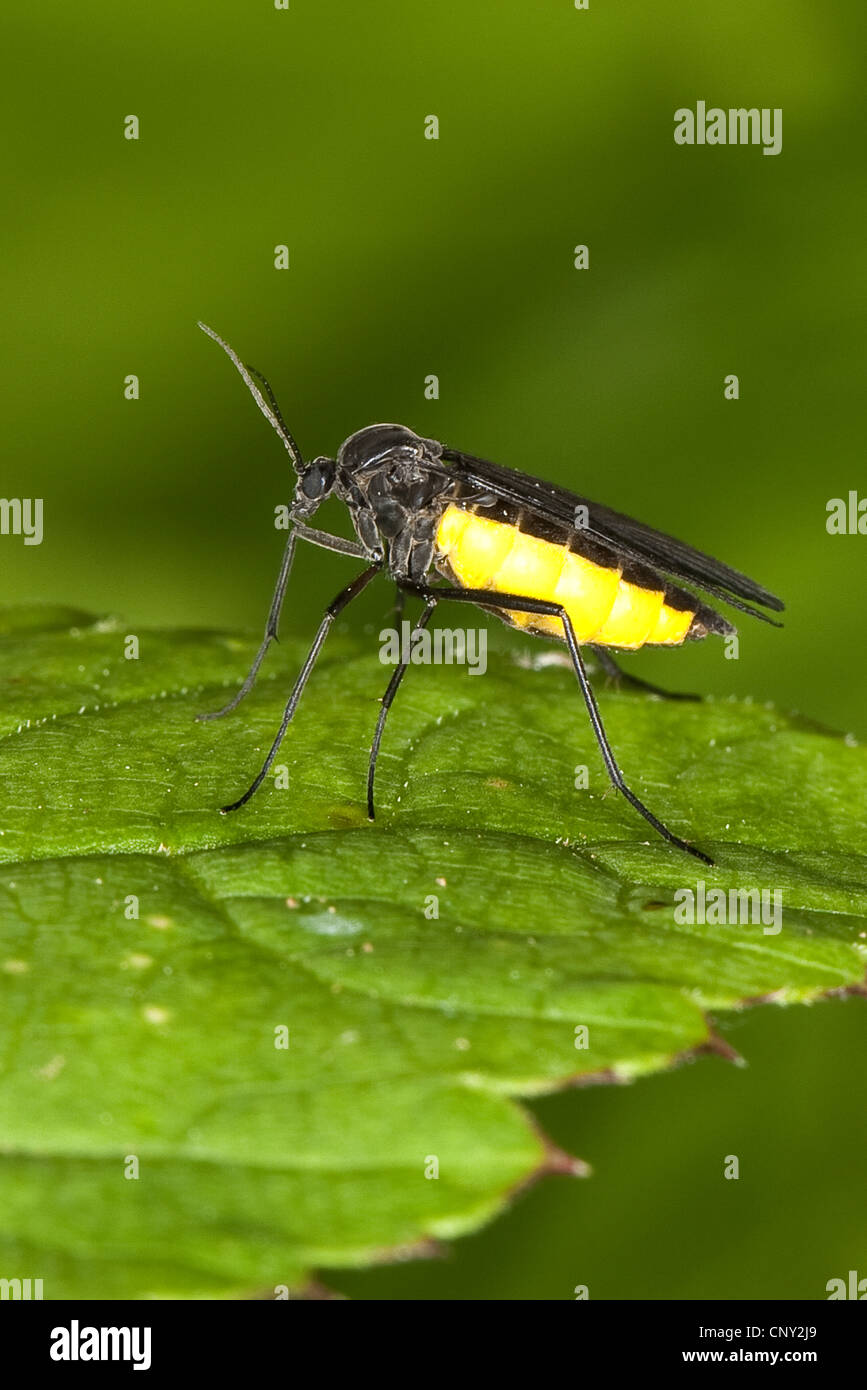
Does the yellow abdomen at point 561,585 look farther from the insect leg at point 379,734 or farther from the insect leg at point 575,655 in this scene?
the insect leg at point 379,734

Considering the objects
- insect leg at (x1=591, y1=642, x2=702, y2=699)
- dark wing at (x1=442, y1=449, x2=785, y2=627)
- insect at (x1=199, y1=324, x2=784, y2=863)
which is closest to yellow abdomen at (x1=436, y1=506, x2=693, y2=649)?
insect at (x1=199, y1=324, x2=784, y2=863)

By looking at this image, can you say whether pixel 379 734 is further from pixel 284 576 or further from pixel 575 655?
pixel 284 576

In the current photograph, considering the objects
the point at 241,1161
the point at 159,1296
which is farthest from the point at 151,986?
the point at 159,1296

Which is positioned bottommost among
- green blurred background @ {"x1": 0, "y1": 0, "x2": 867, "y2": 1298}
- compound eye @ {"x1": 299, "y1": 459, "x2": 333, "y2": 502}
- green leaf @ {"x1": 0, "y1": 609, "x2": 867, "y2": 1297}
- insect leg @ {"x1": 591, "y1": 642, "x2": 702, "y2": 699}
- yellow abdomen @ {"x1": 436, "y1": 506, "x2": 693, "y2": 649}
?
green leaf @ {"x1": 0, "y1": 609, "x2": 867, "y2": 1297}

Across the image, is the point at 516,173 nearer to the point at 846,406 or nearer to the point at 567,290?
the point at 567,290

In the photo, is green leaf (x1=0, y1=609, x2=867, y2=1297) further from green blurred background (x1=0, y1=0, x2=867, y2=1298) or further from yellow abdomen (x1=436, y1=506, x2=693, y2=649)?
green blurred background (x1=0, y1=0, x2=867, y2=1298)
